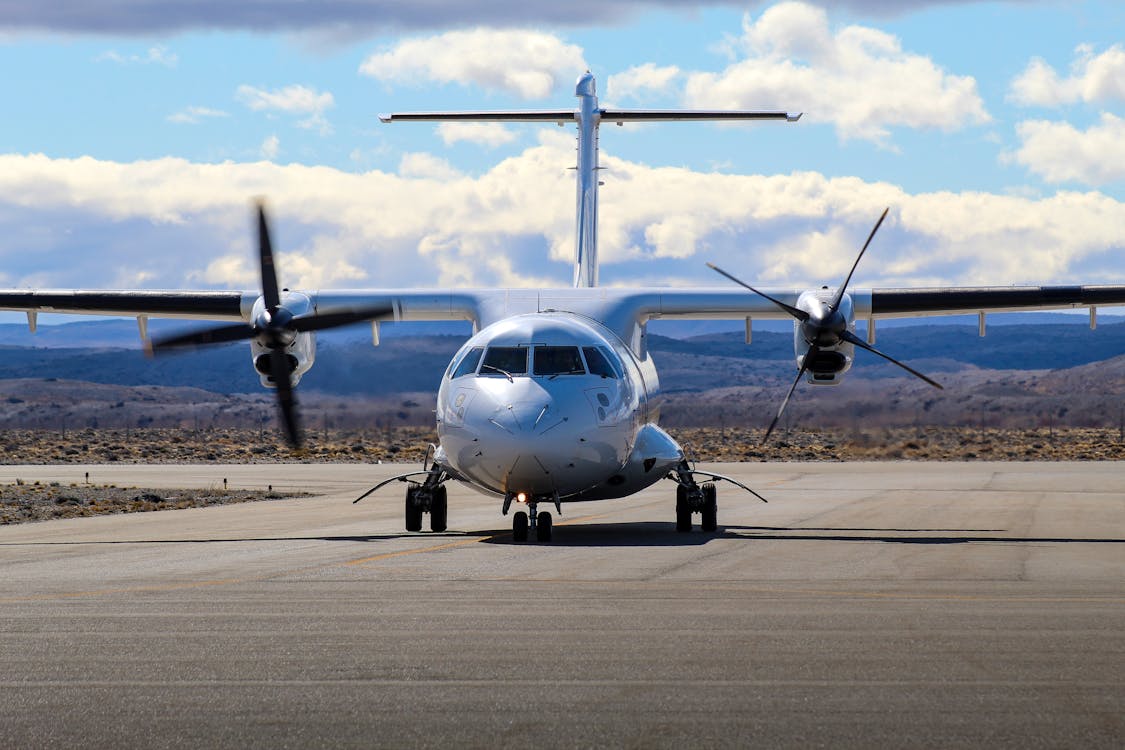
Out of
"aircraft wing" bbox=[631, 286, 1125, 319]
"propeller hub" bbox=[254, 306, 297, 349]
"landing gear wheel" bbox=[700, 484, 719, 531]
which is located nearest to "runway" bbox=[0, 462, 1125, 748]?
"landing gear wheel" bbox=[700, 484, 719, 531]

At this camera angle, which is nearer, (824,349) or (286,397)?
(286,397)

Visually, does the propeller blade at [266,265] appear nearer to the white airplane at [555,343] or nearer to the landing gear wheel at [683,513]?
the white airplane at [555,343]

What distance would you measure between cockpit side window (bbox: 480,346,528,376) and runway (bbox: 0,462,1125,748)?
2.27 m

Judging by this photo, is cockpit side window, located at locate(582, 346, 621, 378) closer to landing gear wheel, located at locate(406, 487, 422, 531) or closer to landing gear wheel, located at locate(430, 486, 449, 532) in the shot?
landing gear wheel, located at locate(430, 486, 449, 532)

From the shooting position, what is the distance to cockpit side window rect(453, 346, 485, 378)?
799 inches

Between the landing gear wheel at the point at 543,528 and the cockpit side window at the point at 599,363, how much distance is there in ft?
6.90

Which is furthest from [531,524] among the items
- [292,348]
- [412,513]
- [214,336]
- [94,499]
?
[94,499]

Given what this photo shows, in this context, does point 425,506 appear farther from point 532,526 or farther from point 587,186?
point 587,186

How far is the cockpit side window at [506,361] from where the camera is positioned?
1977cm

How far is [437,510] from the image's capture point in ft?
75.0

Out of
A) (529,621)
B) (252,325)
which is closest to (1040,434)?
(252,325)

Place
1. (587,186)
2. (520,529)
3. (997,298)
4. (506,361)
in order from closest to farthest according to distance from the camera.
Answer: (520,529)
(506,361)
(997,298)
(587,186)

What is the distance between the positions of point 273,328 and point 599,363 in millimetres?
5641

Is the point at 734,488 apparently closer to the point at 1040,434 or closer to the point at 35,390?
the point at 1040,434
